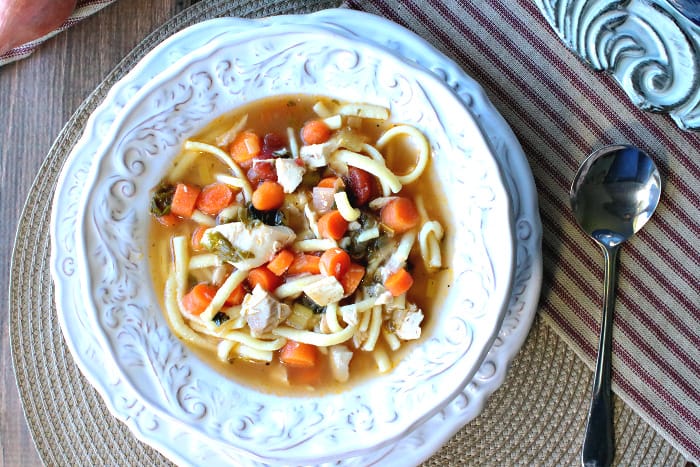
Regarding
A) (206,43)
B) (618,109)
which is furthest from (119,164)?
(618,109)

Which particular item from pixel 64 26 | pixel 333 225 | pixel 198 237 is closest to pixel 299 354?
pixel 333 225

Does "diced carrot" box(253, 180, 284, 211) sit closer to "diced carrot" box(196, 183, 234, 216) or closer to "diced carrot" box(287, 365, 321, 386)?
"diced carrot" box(196, 183, 234, 216)

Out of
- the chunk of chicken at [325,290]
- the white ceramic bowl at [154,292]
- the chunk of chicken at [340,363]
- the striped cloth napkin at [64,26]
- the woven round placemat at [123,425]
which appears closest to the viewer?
the white ceramic bowl at [154,292]

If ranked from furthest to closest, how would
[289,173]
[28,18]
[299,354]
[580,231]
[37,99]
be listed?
[37,99] → [28,18] → [580,231] → [299,354] → [289,173]

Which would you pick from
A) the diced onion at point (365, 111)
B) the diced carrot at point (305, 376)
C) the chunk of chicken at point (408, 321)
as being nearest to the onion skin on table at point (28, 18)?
the diced onion at point (365, 111)

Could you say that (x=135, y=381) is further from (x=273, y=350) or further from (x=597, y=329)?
(x=597, y=329)

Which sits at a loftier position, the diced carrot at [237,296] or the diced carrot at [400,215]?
the diced carrot at [400,215]

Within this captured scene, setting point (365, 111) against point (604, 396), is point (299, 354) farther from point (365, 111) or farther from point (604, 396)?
point (604, 396)

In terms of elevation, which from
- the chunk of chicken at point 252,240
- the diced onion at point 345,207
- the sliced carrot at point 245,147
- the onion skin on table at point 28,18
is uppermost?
the onion skin on table at point 28,18

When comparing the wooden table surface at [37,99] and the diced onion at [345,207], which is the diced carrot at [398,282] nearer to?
the diced onion at [345,207]
